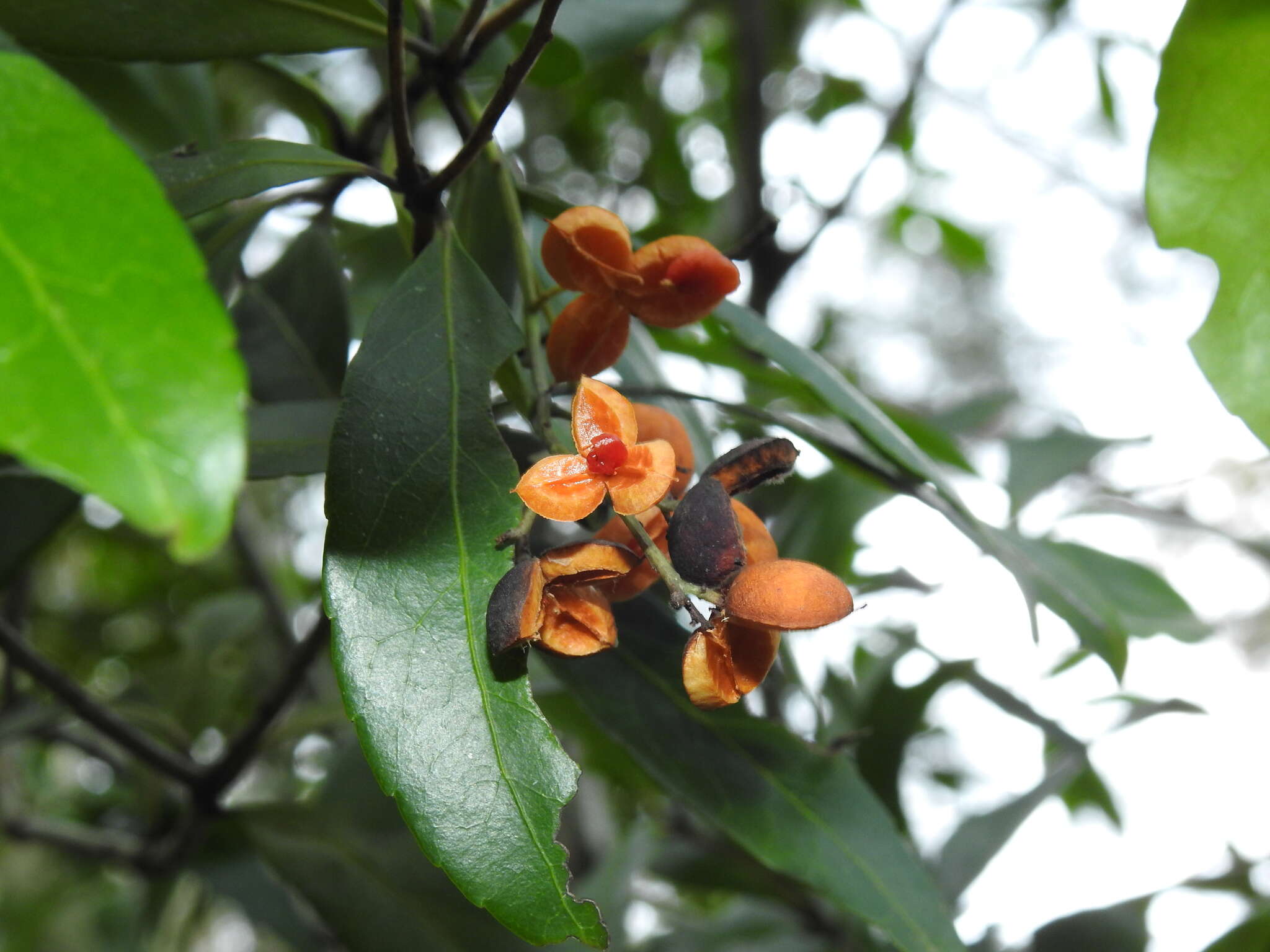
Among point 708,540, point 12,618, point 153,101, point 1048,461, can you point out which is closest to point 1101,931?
point 1048,461

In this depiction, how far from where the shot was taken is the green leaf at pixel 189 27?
56 centimetres

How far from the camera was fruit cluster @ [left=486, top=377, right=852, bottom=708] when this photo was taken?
43 cm

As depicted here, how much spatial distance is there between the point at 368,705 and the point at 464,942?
1.72 ft

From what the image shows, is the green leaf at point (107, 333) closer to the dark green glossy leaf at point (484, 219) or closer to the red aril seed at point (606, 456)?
the red aril seed at point (606, 456)

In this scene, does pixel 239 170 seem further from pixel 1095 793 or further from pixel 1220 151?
pixel 1095 793

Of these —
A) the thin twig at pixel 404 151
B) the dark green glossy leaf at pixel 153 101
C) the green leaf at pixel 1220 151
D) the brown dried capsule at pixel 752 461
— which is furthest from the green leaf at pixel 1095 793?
the dark green glossy leaf at pixel 153 101

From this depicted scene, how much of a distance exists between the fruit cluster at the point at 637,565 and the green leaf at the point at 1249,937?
76cm

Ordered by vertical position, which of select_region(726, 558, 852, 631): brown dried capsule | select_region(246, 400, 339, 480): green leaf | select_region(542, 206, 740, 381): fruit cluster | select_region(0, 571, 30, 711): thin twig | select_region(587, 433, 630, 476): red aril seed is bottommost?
select_region(0, 571, 30, 711): thin twig

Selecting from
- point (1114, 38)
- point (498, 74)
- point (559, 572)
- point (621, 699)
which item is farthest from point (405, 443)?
point (1114, 38)

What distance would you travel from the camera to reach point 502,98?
482mm

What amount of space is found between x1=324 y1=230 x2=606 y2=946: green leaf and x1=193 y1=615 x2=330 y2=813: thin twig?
0.32 m

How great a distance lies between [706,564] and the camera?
0.44 metres

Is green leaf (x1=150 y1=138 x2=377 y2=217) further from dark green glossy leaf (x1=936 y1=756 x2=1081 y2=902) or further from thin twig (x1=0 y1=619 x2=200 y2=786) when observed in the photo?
dark green glossy leaf (x1=936 y1=756 x2=1081 y2=902)

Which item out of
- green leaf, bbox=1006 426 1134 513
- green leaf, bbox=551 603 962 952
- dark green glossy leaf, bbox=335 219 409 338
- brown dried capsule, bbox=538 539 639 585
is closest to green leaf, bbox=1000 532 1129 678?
Answer: green leaf, bbox=551 603 962 952
